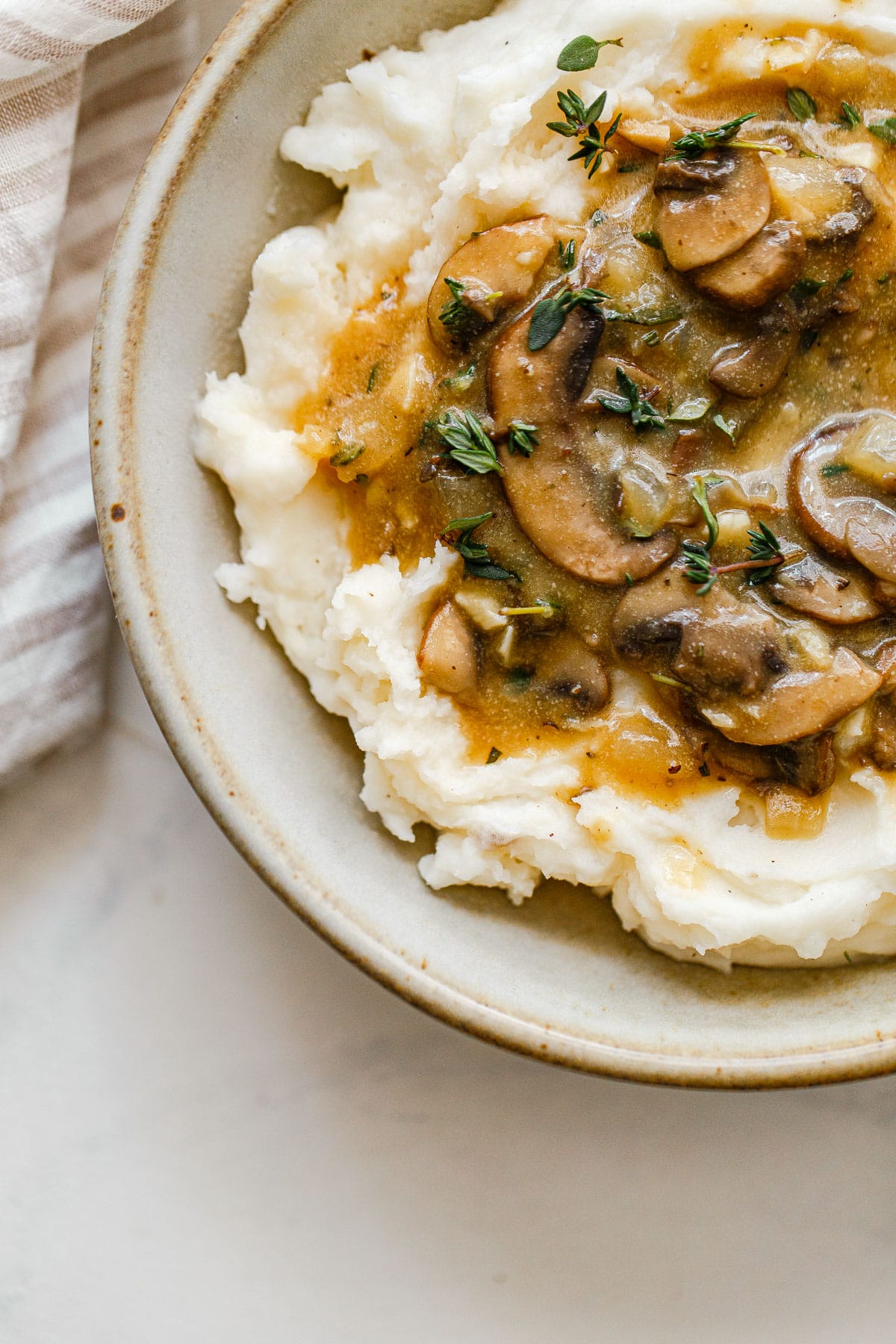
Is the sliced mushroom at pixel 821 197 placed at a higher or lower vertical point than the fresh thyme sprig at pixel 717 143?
lower

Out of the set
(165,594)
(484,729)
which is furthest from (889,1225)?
(165,594)

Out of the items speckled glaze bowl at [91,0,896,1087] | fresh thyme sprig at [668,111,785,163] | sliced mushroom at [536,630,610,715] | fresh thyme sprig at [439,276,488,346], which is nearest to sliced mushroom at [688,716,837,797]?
sliced mushroom at [536,630,610,715]

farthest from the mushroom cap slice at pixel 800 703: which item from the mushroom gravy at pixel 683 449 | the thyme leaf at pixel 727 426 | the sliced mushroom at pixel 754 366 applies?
the sliced mushroom at pixel 754 366

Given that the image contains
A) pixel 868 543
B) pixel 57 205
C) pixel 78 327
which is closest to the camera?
A: pixel 868 543

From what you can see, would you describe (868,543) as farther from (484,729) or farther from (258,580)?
(258,580)

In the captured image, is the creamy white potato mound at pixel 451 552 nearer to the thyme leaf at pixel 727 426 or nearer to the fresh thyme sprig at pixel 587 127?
the fresh thyme sprig at pixel 587 127

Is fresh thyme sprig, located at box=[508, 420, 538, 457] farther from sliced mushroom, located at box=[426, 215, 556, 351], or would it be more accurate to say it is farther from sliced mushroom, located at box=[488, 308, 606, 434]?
sliced mushroom, located at box=[426, 215, 556, 351]

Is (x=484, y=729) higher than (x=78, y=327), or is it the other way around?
(x=78, y=327)
